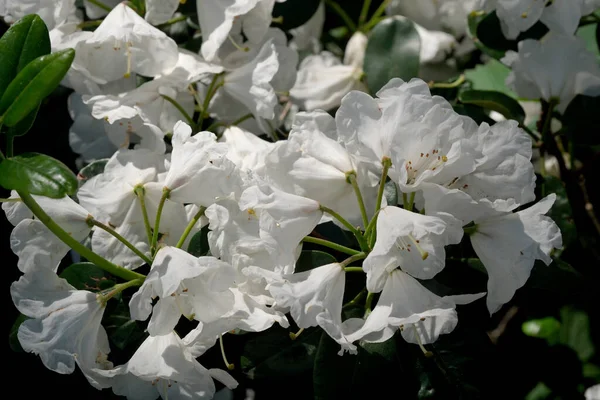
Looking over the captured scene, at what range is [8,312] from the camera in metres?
1.38

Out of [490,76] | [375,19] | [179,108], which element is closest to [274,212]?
[179,108]

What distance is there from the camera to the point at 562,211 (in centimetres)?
125

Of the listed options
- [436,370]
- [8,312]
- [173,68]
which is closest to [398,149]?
[436,370]

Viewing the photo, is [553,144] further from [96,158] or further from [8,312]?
[8,312]

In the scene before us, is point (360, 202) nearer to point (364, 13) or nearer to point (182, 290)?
point (182, 290)

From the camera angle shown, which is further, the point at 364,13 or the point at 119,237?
the point at 364,13

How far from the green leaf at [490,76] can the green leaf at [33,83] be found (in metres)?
1.12

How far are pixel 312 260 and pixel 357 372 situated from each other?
163 mm

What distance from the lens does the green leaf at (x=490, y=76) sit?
5.64ft

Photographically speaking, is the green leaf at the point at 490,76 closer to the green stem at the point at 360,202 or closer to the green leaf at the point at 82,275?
the green stem at the point at 360,202

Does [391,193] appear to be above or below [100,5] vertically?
below

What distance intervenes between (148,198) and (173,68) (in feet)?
0.78

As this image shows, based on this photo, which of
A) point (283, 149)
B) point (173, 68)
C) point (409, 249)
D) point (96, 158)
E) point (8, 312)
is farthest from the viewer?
point (8, 312)

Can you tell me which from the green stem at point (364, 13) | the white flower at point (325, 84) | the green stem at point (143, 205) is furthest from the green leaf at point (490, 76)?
the green stem at point (143, 205)
